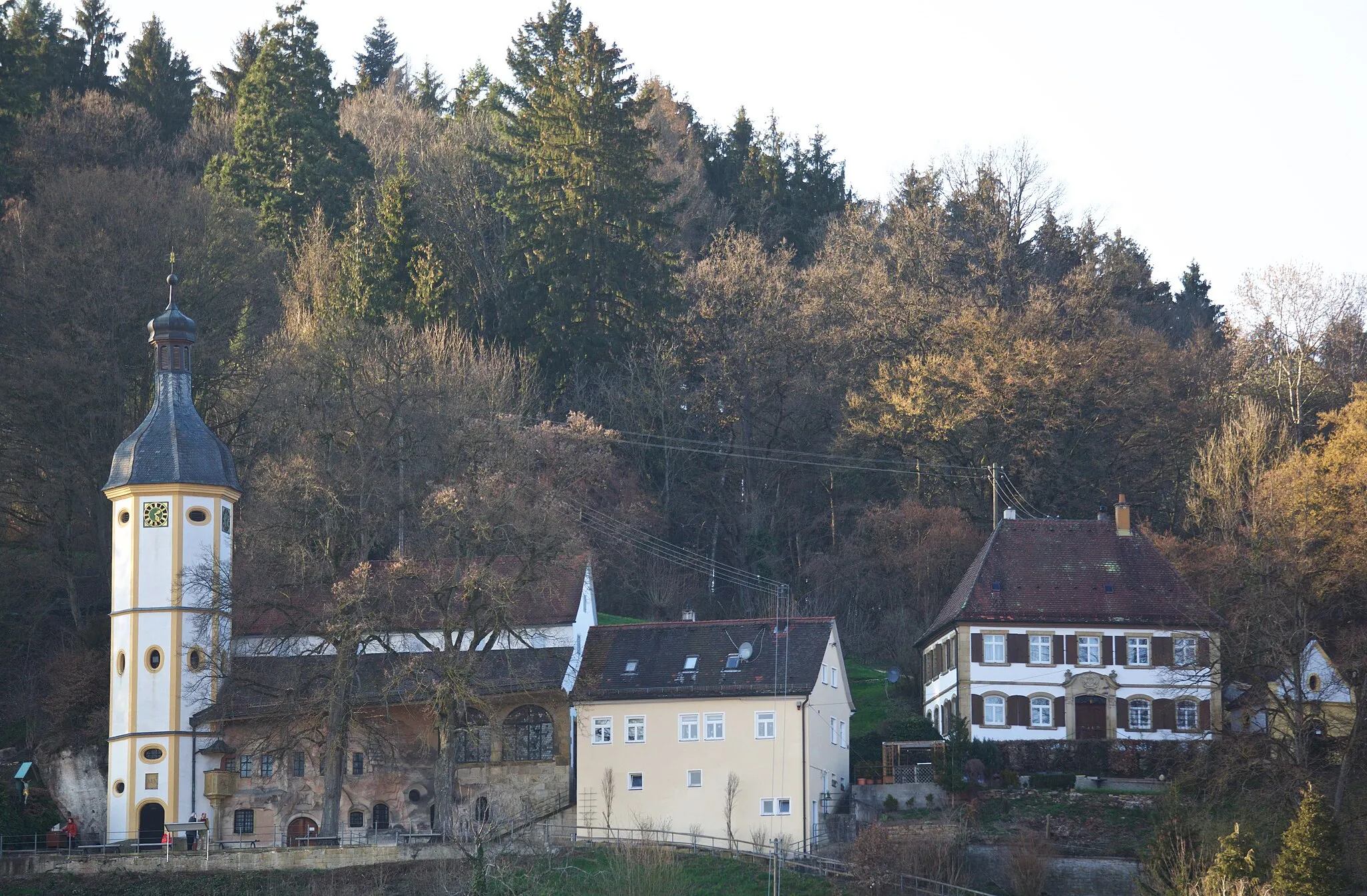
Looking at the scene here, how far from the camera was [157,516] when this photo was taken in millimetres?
56219

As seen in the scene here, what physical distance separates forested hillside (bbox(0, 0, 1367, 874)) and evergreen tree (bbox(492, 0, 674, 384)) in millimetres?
157

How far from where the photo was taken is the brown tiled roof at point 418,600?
53469 millimetres

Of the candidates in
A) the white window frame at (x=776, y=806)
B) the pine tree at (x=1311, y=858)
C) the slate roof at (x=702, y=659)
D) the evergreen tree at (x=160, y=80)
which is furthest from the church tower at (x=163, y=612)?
the evergreen tree at (x=160, y=80)

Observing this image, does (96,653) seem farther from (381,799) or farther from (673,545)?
(673,545)

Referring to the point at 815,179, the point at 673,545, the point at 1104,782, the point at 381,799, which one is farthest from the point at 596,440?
the point at 815,179

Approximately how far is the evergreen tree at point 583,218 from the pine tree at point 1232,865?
126 ft

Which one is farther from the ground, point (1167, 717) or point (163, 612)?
point (163, 612)

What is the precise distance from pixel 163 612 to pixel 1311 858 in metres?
32.3

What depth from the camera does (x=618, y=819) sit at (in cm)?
5294

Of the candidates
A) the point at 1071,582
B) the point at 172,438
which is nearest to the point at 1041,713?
the point at 1071,582

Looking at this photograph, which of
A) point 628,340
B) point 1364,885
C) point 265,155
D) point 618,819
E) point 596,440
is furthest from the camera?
point 265,155

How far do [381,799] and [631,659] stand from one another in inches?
322

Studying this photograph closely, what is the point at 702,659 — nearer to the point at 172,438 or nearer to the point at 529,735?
the point at 529,735

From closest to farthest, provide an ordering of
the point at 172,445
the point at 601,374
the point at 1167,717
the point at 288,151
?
1. the point at 1167,717
2. the point at 172,445
3. the point at 601,374
4. the point at 288,151
